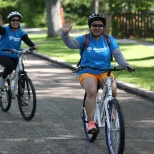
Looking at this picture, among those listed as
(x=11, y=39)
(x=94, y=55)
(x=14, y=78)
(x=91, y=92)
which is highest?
(x=94, y=55)

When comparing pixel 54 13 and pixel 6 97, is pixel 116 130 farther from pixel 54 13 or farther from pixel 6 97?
pixel 54 13

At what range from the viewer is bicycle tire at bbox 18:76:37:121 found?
32.5 feet

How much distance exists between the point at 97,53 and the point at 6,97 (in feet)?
11.9

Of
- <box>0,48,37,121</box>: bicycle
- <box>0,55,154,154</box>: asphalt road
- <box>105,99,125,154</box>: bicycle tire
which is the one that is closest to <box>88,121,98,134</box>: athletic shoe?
<box>0,55,154,154</box>: asphalt road

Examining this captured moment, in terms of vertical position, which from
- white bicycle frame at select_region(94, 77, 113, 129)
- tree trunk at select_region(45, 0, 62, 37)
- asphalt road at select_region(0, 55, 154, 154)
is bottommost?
tree trunk at select_region(45, 0, 62, 37)

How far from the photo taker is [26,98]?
1011cm

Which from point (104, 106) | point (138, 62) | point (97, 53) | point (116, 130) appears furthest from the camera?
point (138, 62)

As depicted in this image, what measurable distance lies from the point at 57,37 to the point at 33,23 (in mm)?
24816

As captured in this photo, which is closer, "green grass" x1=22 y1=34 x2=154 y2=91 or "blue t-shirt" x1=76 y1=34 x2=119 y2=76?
"blue t-shirt" x1=76 y1=34 x2=119 y2=76

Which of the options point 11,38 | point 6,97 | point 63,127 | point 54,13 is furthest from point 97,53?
point 54,13

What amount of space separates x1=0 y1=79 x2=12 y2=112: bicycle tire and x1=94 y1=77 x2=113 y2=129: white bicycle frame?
131 inches

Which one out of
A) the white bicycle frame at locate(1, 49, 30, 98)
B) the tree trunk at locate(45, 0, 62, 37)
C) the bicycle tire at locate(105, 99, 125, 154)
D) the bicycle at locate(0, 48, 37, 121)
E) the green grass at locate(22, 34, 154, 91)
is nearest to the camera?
the bicycle tire at locate(105, 99, 125, 154)

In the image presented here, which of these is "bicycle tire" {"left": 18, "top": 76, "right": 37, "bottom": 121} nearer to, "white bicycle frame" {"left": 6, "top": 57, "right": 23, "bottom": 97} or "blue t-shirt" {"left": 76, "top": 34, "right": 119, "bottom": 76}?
"white bicycle frame" {"left": 6, "top": 57, "right": 23, "bottom": 97}

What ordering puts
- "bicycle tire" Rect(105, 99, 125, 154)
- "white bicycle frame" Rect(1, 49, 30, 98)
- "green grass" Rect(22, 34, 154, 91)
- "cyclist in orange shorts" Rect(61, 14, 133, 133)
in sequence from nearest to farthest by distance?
"bicycle tire" Rect(105, 99, 125, 154) → "cyclist in orange shorts" Rect(61, 14, 133, 133) → "white bicycle frame" Rect(1, 49, 30, 98) → "green grass" Rect(22, 34, 154, 91)
